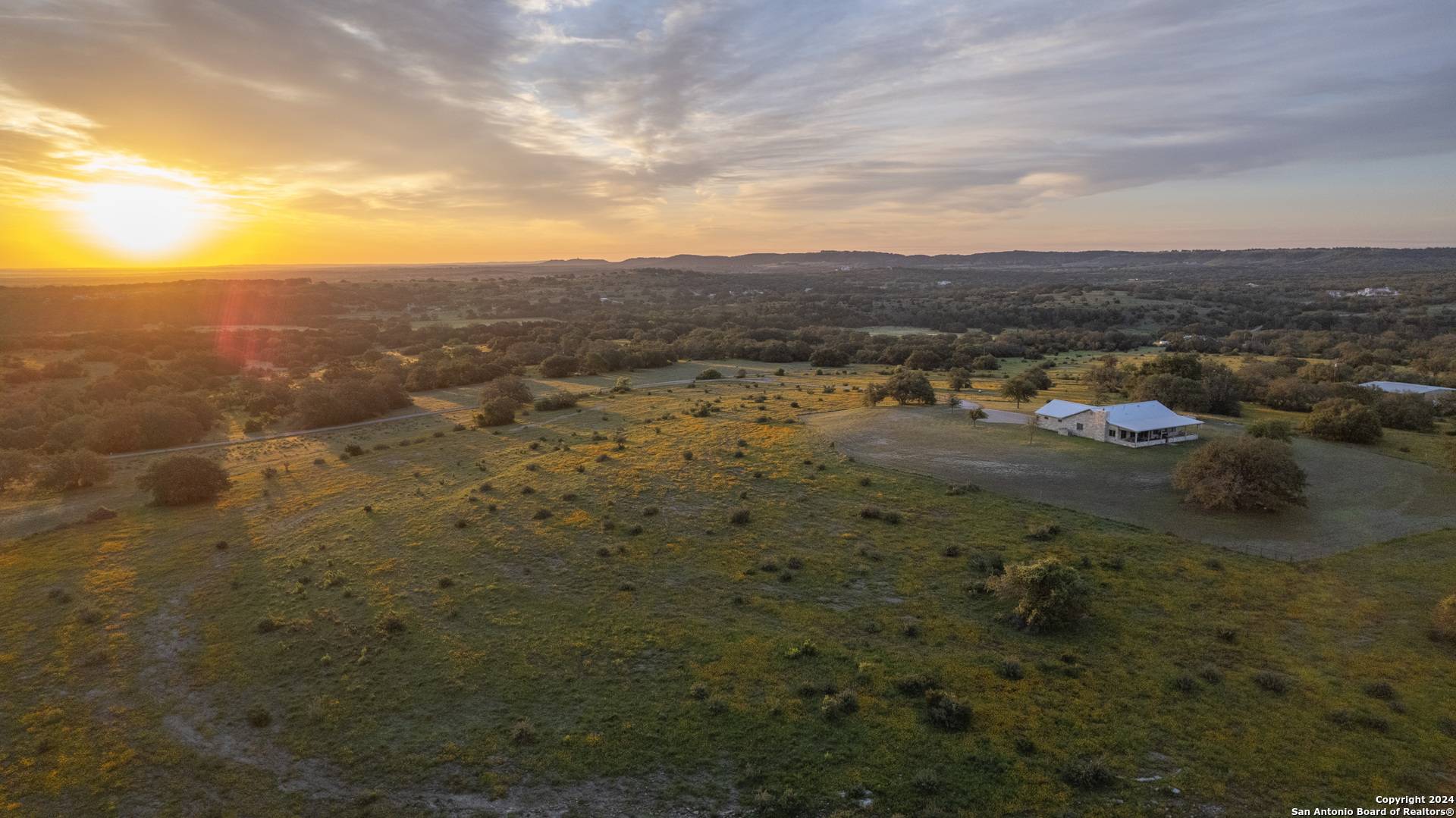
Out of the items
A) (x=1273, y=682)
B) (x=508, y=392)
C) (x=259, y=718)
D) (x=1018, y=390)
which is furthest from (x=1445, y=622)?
(x=508, y=392)

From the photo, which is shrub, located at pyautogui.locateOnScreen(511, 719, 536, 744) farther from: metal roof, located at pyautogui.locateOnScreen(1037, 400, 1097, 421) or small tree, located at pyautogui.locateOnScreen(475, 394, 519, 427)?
small tree, located at pyautogui.locateOnScreen(475, 394, 519, 427)

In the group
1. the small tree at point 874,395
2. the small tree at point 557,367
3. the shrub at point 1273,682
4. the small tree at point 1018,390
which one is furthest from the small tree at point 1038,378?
the small tree at point 557,367

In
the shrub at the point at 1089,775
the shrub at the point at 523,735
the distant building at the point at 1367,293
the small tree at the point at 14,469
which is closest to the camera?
the shrub at the point at 1089,775

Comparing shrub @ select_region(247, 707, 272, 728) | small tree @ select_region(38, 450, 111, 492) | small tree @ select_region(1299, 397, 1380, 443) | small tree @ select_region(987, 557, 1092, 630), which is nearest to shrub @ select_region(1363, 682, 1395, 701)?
small tree @ select_region(987, 557, 1092, 630)

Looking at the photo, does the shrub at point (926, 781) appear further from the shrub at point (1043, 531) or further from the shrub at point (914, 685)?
the shrub at point (1043, 531)

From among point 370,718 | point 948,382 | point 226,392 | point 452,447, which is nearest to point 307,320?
point 226,392

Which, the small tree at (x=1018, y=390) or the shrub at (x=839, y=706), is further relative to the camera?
the small tree at (x=1018, y=390)
